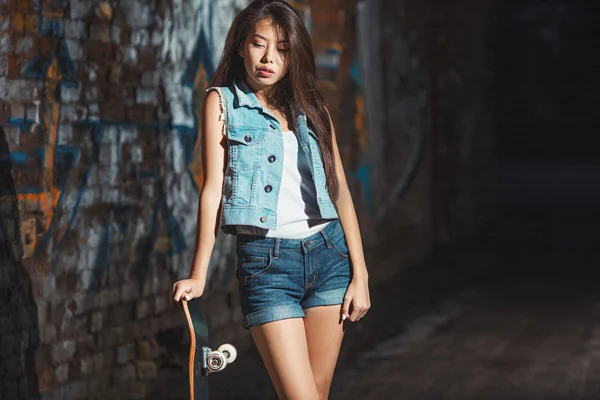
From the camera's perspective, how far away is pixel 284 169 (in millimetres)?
3592

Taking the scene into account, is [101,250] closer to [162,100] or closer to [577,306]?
[162,100]

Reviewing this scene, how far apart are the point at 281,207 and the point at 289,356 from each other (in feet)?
1.53

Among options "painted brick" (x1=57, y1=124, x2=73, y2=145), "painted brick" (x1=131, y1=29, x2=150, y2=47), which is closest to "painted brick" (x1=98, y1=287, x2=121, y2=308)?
"painted brick" (x1=57, y1=124, x2=73, y2=145)

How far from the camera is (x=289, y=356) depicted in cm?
349

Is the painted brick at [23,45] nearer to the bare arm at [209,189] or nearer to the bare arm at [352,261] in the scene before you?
the bare arm at [209,189]

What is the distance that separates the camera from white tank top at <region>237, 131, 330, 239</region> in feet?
11.6

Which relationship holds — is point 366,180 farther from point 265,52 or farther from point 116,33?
point 265,52

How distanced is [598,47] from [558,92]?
5.48ft

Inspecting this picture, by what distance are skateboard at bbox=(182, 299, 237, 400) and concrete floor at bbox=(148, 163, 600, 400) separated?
281 cm

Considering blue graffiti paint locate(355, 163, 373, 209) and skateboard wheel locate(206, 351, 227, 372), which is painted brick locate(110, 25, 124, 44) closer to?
skateboard wheel locate(206, 351, 227, 372)

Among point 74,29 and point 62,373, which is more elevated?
point 74,29

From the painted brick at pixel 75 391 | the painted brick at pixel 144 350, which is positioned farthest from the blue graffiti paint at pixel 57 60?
the painted brick at pixel 144 350

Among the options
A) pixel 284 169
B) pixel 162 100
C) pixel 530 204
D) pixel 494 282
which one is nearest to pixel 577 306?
pixel 494 282

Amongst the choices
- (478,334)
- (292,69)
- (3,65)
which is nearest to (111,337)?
(3,65)
